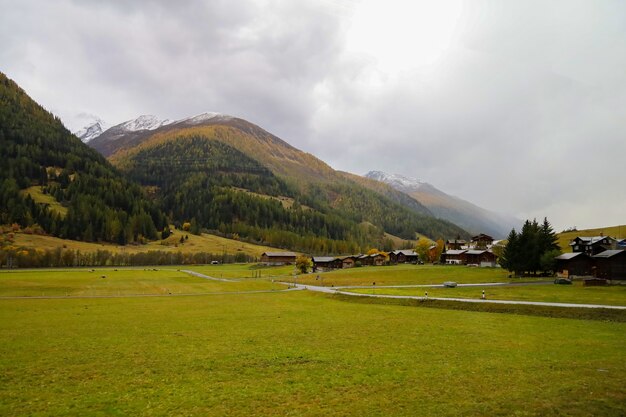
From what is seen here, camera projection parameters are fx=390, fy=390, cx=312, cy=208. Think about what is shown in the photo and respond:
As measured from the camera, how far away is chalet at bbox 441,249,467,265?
153 meters

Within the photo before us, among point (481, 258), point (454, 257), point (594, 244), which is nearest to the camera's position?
point (594, 244)

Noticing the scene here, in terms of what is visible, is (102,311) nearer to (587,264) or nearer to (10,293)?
(10,293)

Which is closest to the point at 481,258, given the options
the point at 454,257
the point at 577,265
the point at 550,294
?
the point at 454,257

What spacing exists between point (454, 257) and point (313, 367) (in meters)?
148

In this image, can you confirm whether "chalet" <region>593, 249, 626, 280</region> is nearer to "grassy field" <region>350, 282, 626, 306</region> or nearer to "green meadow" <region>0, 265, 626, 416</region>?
"grassy field" <region>350, 282, 626, 306</region>

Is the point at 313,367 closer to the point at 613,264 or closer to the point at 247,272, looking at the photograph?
the point at 613,264

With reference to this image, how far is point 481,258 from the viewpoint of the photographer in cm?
14375

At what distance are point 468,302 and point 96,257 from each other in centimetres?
16766

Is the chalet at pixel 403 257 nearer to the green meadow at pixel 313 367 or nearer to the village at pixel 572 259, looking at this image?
the village at pixel 572 259

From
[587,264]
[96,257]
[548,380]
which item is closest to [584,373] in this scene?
[548,380]

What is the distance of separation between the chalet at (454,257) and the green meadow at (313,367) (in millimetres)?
115664

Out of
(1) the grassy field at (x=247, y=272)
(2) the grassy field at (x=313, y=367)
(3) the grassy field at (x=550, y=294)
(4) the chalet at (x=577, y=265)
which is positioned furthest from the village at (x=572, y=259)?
(2) the grassy field at (x=313, y=367)

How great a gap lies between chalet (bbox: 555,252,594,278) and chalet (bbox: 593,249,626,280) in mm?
4139

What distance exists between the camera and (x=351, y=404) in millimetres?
16109
